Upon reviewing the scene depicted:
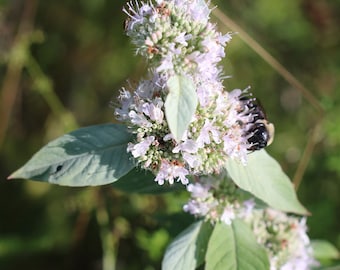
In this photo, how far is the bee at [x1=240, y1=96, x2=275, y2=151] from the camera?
155 centimetres

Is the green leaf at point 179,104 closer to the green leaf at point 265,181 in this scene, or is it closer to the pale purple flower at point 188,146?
the pale purple flower at point 188,146

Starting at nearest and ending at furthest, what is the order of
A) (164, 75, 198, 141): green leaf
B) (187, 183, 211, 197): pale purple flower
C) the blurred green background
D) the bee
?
(164, 75, 198, 141): green leaf → the bee → (187, 183, 211, 197): pale purple flower → the blurred green background

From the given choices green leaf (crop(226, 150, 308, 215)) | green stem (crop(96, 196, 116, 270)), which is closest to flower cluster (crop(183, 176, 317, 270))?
green leaf (crop(226, 150, 308, 215))

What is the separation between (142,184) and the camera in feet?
5.78

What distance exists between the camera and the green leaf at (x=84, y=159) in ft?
4.75

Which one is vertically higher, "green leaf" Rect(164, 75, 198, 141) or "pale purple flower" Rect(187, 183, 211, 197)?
"green leaf" Rect(164, 75, 198, 141)

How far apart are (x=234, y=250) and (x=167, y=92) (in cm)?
53

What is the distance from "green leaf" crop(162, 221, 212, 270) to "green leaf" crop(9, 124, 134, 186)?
32 cm

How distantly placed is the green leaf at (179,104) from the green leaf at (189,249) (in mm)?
517

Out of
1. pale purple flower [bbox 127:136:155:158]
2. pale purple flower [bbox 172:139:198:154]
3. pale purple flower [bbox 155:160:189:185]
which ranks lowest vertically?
pale purple flower [bbox 155:160:189:185]

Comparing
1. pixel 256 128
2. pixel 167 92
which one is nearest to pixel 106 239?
pixel 256 128

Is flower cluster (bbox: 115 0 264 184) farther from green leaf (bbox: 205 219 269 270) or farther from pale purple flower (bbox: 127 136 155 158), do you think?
green leaf (bbox: 205 219 269 270)

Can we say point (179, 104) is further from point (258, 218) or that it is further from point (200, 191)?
point (258, 218)

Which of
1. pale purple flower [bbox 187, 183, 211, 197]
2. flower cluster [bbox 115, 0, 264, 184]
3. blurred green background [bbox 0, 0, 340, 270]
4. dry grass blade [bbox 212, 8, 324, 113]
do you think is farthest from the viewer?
blurred green background [bbox 0, 0, 340, 270]
